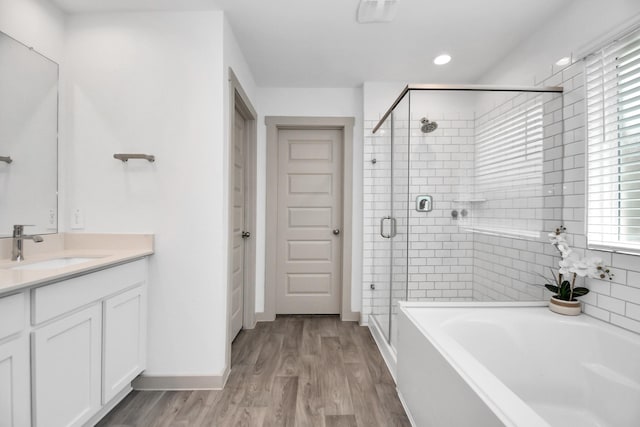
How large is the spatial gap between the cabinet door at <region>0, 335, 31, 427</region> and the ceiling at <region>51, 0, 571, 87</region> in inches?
79.0

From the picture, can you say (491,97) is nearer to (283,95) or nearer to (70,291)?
(283,95)

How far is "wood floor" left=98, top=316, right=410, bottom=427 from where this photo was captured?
65.2 inches

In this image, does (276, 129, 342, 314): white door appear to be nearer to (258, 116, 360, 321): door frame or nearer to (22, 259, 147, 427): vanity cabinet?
(258, 116, 360, 321): door frame

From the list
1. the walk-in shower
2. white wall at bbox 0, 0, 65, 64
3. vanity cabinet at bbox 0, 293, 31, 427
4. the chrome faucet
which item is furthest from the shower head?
white wall at bbox 0, 0, 65, 64

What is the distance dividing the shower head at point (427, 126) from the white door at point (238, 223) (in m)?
1.61

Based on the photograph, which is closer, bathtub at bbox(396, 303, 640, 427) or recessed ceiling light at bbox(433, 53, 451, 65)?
bathtub at bbox(396, 303, 640, 427)

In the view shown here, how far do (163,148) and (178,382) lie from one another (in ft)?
5.08

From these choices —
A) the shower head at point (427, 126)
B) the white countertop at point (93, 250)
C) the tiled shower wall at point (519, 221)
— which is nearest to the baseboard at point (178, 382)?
the white countertop at point (93, 250)

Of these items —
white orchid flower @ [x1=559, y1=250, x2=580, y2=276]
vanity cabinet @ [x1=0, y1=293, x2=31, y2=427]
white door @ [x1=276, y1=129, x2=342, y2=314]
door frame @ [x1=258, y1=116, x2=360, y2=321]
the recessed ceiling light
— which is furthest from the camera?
white door @ [x1=276, y1=129, x2=342, y2=314]

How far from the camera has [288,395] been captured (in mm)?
1878

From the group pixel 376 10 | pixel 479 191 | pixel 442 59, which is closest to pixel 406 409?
pixel 479 191

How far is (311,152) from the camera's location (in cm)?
332

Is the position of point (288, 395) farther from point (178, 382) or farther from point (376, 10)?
point (376, 10)

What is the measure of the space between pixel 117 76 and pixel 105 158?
55cm
